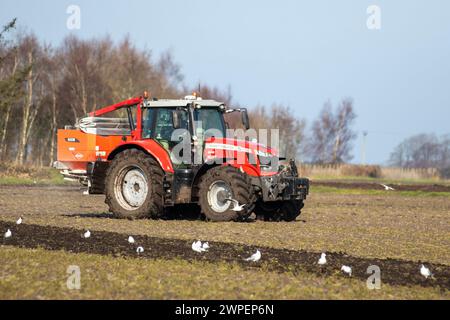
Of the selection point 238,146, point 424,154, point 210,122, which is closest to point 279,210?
point 238,146

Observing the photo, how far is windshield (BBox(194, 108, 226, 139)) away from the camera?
20391 millimetres

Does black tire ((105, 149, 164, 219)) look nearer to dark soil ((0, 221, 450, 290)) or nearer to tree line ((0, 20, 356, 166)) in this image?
dark soil ((0, 221, 450, 290))

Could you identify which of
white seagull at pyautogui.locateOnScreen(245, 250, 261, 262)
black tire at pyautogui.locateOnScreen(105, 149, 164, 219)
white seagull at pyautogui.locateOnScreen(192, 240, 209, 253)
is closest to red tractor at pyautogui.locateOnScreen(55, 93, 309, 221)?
black tire at pyautogui.locateOnScreen(105, 149, 164, 219)

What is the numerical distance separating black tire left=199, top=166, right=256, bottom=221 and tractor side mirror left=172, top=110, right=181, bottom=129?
1.33m

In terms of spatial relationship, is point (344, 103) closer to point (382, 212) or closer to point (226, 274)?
point (382, 212)

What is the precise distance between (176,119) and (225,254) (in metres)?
6.14

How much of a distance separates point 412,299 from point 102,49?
214 ft

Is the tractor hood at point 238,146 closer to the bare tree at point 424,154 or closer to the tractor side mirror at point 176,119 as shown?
the tractor side mirror at point 176,119

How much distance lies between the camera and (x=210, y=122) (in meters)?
20.6

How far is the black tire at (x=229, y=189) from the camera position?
19.1 metres

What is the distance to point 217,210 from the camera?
65.3 feet

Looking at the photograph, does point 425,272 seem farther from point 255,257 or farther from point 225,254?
point 225,254

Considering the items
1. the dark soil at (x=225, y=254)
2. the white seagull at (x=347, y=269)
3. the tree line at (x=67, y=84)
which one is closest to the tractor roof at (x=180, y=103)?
the dark soil at (x=225, y=254)
